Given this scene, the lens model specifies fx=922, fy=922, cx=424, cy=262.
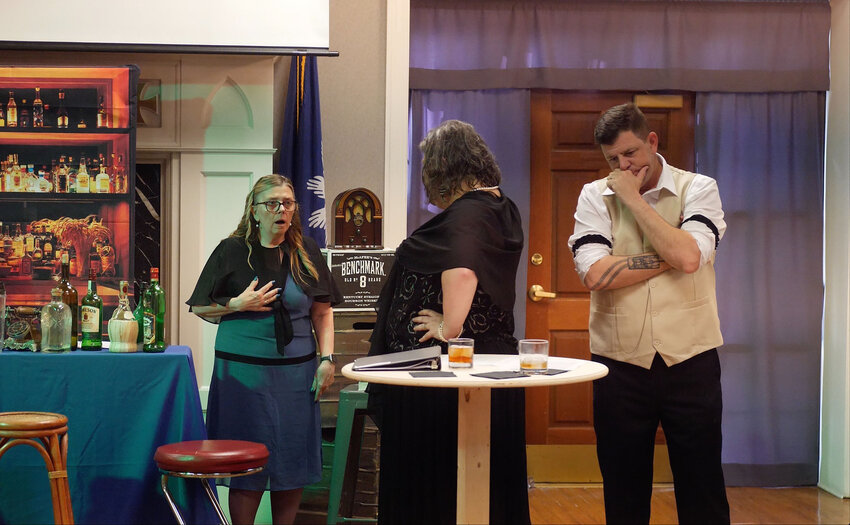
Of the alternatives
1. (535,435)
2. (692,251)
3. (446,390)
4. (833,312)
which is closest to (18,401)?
(446,390)

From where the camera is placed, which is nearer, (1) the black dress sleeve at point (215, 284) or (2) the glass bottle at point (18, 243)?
(1) the black dress sleeve at point (215, 284)

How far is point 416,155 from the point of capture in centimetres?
511

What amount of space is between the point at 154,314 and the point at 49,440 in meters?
0.58

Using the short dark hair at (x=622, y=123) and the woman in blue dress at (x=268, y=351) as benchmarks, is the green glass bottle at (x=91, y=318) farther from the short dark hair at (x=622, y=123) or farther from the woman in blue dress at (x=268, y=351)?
the short dark hair at (x=622, y=123)

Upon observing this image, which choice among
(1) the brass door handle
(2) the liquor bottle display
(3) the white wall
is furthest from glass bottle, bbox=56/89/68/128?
(3) the white wall

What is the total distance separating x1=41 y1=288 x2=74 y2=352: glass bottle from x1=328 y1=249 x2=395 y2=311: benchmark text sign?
1.19m

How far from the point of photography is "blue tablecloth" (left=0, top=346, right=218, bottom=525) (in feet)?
10.6

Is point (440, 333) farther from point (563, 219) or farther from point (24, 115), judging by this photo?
point (563, 219)

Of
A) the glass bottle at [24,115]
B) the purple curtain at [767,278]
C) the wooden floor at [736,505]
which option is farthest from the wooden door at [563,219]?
the glass bottle at [24,115]

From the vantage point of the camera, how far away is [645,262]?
9.01 ft

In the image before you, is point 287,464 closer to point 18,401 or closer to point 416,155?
point 18,401

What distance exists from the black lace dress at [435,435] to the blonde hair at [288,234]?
0.82 m

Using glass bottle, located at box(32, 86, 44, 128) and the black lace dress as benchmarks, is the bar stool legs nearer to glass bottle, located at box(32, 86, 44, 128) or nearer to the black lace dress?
the black lace dress

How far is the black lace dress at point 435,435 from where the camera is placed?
258cm
